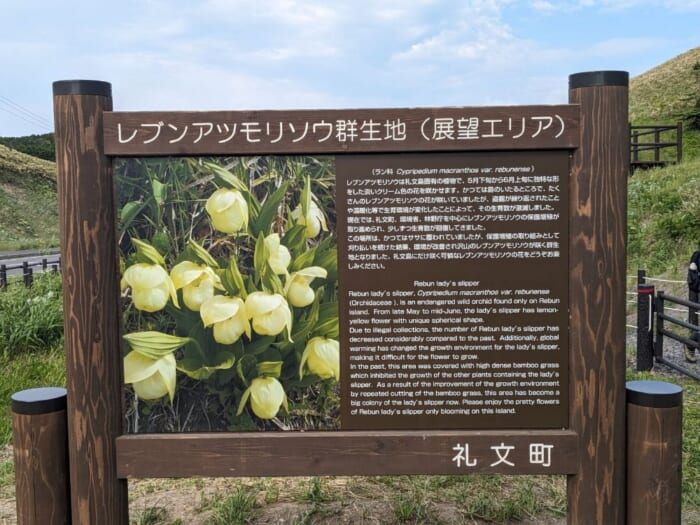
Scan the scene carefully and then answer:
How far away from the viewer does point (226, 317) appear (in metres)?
2.73

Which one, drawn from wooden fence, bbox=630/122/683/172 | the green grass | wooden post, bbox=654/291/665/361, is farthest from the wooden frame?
wooden fence, bbox=630/122/683/172

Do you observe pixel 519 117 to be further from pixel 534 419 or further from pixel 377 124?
pixel 534 419

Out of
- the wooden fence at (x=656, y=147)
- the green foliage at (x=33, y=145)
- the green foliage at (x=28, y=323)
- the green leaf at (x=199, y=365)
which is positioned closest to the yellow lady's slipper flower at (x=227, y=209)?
the green leaf at (x=199, y=365)

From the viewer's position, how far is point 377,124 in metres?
2.68

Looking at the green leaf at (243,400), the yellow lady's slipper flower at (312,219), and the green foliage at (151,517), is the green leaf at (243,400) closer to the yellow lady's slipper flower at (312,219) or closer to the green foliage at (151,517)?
the yellow lady's slipper flower at (312,219)

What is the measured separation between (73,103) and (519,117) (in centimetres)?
195

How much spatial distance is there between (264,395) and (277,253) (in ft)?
2.11

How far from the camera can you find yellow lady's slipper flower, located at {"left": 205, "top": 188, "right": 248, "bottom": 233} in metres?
2.70

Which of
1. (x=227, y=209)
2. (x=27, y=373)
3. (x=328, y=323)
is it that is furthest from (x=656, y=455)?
(x=27, y=373)

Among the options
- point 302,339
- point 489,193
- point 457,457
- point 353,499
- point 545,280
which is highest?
point 489,193

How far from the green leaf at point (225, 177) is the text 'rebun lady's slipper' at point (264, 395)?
2.82 ft

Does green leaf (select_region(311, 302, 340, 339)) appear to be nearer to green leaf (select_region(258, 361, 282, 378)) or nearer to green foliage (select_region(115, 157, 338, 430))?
green foliage (select_region(115, 157, 338, 430))

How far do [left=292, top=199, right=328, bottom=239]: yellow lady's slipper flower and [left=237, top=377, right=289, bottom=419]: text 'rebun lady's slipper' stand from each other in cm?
68

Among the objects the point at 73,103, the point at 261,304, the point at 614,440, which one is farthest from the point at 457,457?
the point at 73,103
